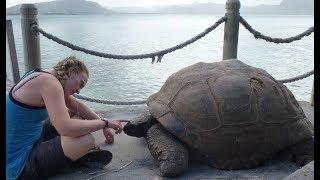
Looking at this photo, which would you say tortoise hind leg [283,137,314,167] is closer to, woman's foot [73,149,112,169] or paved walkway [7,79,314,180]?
paved walkway [7,79,314,180]

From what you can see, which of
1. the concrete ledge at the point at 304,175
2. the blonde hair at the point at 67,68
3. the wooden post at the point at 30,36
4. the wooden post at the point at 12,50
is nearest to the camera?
the concrete ledge at the point at 304,175

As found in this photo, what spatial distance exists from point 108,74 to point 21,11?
21.4 ft

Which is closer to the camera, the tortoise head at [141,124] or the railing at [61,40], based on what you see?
the tortoise head at [141,124]

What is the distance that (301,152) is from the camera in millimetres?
3408

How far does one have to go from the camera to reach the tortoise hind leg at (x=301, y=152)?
132 inches

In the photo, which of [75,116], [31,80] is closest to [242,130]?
[75,116]

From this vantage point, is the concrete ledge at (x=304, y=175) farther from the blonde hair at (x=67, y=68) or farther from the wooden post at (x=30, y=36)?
the wooden post at (x=30, y=36)

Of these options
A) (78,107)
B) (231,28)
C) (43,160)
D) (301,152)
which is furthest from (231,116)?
(231,28)

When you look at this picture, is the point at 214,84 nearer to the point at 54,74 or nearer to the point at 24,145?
the point at 54,74

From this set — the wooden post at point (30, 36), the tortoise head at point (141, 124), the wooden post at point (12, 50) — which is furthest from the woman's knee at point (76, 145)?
the wooden post at point (12, 50)

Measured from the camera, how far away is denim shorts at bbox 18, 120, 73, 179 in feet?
9.75

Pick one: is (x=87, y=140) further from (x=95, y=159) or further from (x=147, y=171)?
(x=147, y=171)

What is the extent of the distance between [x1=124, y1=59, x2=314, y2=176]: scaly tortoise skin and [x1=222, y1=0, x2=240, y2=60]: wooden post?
1.70m

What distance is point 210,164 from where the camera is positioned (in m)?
3.39
